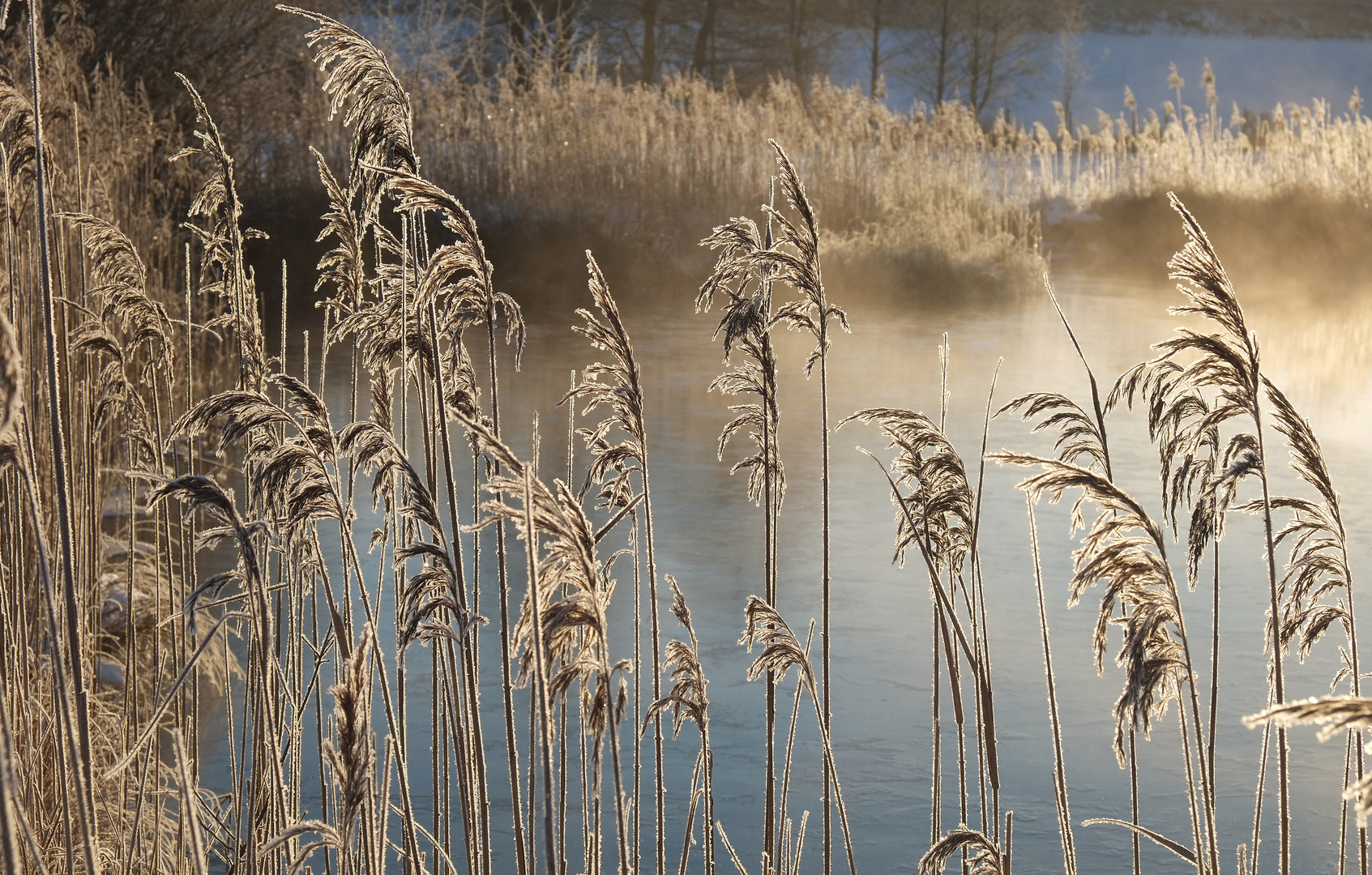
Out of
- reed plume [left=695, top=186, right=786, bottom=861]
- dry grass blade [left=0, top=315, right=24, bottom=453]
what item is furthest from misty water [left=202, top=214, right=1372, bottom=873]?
dry grass blade [left=0, top=315, right=24, bottom=453]

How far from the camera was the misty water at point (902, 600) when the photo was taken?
3131 millimetres

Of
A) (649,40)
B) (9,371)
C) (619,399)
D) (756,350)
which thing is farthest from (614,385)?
(649,40)

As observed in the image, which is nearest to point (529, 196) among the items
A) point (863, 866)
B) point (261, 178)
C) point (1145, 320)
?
point (261, 178)

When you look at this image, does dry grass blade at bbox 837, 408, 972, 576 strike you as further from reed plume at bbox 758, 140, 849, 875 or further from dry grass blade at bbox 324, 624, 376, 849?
dry grass blade at bbox 324, 624, 376, 849

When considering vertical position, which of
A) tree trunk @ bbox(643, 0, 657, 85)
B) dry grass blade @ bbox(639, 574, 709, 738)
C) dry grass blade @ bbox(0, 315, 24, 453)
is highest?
tree trunk @ bbox(643, 0, 657, 85)

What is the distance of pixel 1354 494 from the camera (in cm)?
520

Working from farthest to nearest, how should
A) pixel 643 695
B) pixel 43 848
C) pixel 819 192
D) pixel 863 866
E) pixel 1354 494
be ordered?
pixel 819 192 < pixel 1354 494 < pixel 643 695 < pixel 863 866 < pixel 43 848

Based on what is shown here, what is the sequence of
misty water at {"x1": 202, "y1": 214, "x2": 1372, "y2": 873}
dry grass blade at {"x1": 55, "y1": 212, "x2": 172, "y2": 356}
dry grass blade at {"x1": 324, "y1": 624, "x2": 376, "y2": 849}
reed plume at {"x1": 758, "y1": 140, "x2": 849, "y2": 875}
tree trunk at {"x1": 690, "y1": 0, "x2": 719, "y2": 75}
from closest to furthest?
dry grass blade at {"x1": 324, "y1": 624, "x2": 376, "y2": 849}
reed plume at {"x1": 758, "y1": 140, "x2": 849, "y2": 875}
dry grass blade at {"x1": 55, "y1": 212, "x2": 172, "y2": 356}
misty water at {"x1": 202, "y1": 214, "x2": 1372, "y2": 873}
tree trunk at {"x1": 690, "y1": 0, "x2": 719, "y2": 75}

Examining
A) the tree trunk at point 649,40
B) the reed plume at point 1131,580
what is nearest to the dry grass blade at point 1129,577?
the reed plume at point 1131,580

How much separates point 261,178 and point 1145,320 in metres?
6.50

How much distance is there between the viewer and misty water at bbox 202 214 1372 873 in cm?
313

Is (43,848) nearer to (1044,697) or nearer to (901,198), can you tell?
(1044,697)

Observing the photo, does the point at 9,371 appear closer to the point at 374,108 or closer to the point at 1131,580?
the point at 374,108

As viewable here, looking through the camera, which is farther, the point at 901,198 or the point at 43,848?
the point at 901,198
